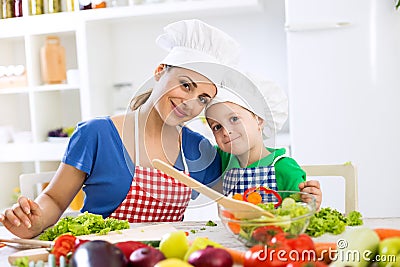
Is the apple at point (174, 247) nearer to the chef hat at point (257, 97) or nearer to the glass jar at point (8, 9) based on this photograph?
the chef hat at point (257, 97)

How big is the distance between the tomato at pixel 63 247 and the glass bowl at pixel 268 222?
0.88 ft

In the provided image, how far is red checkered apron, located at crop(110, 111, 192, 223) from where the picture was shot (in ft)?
4.54

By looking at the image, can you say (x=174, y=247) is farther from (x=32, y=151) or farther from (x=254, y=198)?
(x=32, y=151)

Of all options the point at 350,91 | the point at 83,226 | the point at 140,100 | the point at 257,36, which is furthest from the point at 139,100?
the point at 257,36

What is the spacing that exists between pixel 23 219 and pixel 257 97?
0.58 meters

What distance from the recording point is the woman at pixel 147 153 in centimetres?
133

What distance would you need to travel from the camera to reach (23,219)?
Answer: 1.20m

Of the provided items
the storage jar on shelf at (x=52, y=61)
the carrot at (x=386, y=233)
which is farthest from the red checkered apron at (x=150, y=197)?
the storage jar on shelf at (x=52, y=61)

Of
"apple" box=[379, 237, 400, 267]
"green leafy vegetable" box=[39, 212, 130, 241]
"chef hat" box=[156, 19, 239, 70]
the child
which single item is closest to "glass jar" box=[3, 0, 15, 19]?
"chef hat" box=[156, 19, 239, 70]

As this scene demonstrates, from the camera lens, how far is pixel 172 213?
1.44 metres

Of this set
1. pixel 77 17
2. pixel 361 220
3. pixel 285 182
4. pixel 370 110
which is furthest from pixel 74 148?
pixel 77 17

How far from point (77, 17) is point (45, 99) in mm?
490

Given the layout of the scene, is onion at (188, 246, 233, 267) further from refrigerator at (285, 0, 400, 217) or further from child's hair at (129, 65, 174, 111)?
refrigerator at (285, 0, 400, 217)

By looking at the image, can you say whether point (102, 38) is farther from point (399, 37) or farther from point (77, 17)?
point (399, 37)
